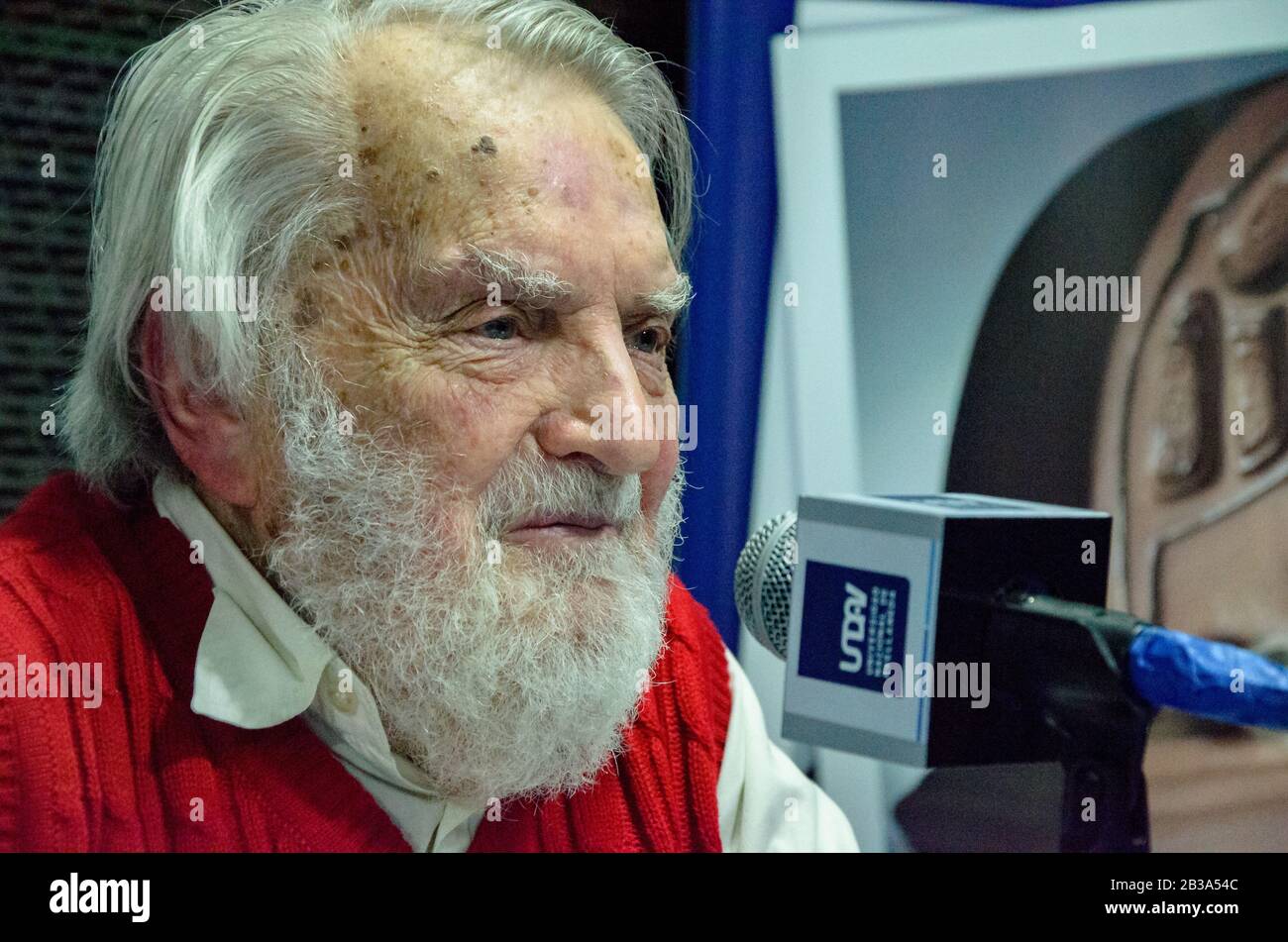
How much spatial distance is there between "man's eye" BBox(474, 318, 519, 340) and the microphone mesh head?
16.1 inches

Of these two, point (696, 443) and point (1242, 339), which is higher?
point (1242, 339)

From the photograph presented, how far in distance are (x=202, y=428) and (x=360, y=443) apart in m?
0.21

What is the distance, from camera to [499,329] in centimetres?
158

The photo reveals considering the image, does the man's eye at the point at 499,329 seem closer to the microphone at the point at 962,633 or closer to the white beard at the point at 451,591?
the white beard at the point at 451,591

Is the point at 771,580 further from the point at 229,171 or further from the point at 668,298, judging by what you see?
the point at 229,171

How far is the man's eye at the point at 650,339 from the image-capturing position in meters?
1.73

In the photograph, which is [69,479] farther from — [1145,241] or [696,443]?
[1145,241]

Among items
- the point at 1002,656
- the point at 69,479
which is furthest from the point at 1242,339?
the point at 69,479

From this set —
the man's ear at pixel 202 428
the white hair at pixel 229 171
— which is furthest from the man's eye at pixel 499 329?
the man's ear at pixel 202 428

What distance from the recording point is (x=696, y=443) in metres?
2.38

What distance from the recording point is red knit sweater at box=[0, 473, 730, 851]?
4.62ft

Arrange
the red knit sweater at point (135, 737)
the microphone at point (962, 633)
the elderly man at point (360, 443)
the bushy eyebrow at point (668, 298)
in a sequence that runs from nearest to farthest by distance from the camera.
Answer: the microphone at point (962, 633), the red knit sweater at point (135, 737), the elderly man at point (360, 443), the bushy eyebrow at point (668, 298)

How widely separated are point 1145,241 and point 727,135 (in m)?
0.78

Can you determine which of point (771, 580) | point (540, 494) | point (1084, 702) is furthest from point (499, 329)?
point (1084, 702)
